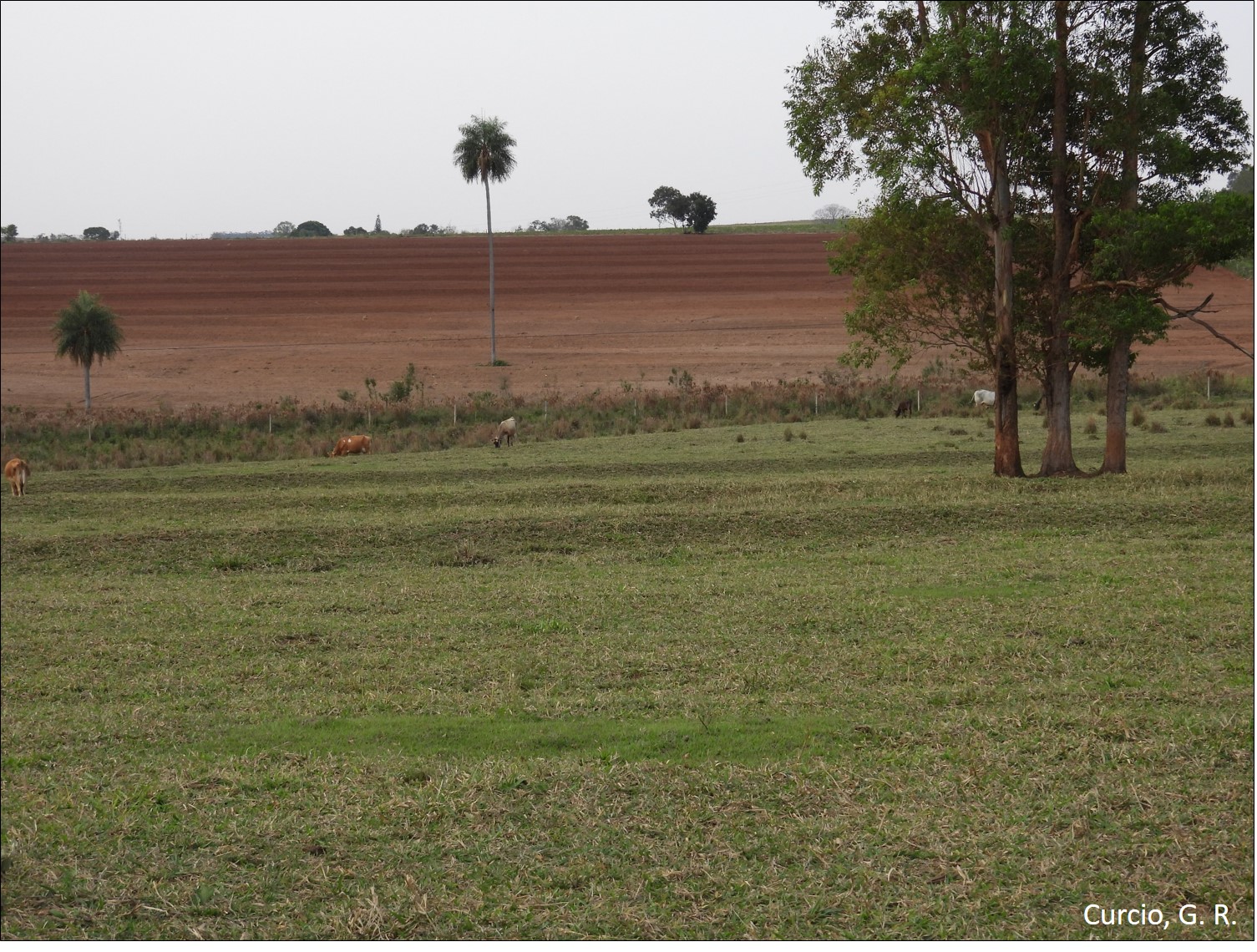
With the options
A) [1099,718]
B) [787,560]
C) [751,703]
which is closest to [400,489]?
[787,560]

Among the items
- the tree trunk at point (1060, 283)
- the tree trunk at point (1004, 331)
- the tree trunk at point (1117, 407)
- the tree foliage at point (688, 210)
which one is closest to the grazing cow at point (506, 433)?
the tree trunk at point (1004, 331)

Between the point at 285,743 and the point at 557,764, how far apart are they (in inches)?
77.5

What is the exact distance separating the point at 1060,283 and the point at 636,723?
17004mm

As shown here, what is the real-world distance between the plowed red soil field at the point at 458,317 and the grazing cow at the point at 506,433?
38.5 ft

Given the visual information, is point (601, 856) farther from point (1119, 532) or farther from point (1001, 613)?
point (1119, 532)

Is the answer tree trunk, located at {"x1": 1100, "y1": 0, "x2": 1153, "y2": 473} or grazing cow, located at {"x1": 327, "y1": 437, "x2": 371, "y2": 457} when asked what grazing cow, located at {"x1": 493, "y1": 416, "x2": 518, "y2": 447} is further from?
tree trunk, located at {"x1": 1100, "y1": 0, "x2": 1153, "y2": 473}

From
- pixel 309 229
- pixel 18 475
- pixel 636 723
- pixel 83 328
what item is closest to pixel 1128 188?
pixel 309 229

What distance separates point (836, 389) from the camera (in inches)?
1650

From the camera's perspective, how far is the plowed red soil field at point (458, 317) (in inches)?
1954

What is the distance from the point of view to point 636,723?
8672 millimetres

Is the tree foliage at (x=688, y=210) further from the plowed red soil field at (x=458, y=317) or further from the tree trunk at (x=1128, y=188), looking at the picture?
the tree trunk at (x=1128, y=188)

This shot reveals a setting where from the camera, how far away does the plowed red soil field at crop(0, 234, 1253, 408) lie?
163ft

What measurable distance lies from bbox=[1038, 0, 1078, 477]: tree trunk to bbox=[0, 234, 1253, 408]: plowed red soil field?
948 inches

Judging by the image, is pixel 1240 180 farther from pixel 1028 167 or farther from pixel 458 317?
pixel 458 317
